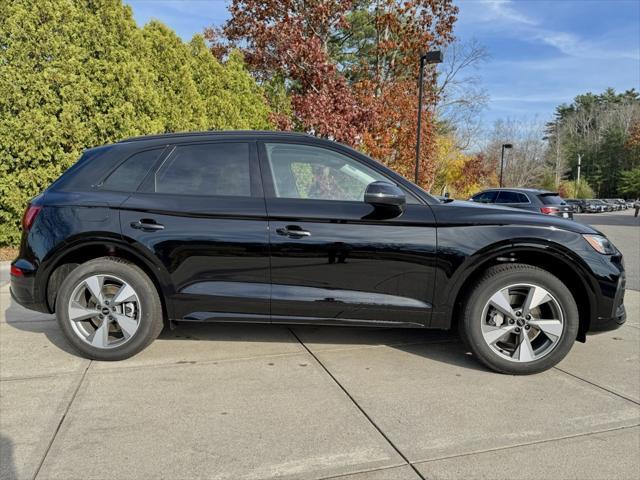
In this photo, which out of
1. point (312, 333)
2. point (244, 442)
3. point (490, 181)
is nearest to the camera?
point (244, 442)

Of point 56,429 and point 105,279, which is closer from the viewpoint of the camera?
point 56,429

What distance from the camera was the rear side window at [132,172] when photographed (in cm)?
343

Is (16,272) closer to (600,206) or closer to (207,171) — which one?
(207,171)

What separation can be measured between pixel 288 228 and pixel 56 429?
185 centimetres

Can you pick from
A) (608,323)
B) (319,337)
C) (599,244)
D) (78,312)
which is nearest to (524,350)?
(608,323)

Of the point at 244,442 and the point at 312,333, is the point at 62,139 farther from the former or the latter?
the point at 244,442

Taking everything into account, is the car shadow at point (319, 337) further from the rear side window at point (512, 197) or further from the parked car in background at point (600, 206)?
the parked car in background at point (600, 206)

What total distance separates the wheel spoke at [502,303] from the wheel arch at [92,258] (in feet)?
7.77

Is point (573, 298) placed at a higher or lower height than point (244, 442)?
higher

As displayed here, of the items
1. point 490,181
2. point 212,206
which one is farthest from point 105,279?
point 490,181

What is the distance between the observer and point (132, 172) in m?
3.46

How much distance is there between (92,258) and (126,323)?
638 millimetres

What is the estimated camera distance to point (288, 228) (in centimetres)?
323

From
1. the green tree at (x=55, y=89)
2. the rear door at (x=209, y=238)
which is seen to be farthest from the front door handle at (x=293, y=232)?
the green tree at (x=55, y=89)
